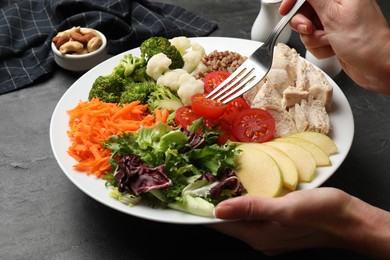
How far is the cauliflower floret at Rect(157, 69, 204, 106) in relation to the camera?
106 inches

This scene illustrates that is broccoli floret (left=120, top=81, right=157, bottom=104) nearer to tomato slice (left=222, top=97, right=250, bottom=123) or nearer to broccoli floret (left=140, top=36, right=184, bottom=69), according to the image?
broccoli floret (left=140, top=36, right=184, bottom=69)

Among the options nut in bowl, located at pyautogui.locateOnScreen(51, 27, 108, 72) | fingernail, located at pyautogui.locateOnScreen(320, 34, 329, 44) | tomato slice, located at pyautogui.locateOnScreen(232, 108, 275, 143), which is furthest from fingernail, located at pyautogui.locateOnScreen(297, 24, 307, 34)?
nut in bowl, located at pyautogui.locateOnScreen(51, 27, 108, 72)

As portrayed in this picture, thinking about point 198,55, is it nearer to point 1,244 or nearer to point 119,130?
point 119,130

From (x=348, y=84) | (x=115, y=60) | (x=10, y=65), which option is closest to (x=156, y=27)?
(x=115, y=60)

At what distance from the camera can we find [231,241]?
2.31 metres

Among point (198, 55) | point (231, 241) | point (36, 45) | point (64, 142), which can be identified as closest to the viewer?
point (231, 241)

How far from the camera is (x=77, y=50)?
132 inches

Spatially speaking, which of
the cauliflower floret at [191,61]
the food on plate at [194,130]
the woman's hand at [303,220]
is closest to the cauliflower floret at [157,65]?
the food on plate at [194,130]

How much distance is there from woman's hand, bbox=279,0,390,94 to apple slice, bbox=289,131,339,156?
0.45m

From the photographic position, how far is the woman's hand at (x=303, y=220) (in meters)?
1.96

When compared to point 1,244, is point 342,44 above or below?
above

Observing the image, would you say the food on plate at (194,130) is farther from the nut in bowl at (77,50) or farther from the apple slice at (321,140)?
the nut in bowl at (77,50)

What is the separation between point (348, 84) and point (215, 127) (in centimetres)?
134

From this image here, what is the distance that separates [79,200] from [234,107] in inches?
37.7
